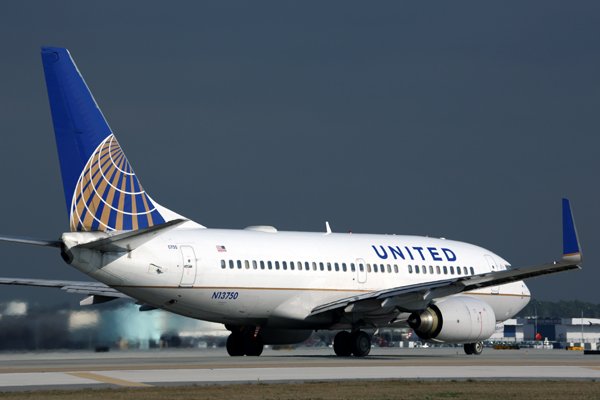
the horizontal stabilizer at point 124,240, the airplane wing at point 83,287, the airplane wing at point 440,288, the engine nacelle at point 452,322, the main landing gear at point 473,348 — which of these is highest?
the horizontal stabilizer at point 124,240

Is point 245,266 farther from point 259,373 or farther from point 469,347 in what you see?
point 469,347

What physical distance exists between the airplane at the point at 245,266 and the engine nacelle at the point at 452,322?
4 centimetres

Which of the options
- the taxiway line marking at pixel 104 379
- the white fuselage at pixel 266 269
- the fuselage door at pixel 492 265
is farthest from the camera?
the fuselage door at pixel 492 265

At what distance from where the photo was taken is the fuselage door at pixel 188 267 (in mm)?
25469

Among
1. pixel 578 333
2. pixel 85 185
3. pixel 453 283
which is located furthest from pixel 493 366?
pixel 578 333

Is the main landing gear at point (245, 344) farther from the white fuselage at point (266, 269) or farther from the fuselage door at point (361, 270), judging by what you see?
the fuselage door at point (361, 270)

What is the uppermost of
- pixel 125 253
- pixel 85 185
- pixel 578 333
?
pixel 85 185

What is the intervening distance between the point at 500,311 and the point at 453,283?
9.67m

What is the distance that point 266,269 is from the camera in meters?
27.5

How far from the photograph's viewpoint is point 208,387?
16297 mm

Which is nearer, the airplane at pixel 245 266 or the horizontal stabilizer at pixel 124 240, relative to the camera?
the horizontal stabilizer at pixel 124 240

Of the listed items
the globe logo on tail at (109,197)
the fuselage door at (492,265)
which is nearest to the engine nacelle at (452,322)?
the fuselage door at (492,265)

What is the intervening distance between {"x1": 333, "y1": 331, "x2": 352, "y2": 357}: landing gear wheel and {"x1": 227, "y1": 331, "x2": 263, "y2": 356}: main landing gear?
3.08 m

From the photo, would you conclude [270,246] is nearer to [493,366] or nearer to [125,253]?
[125,253]
